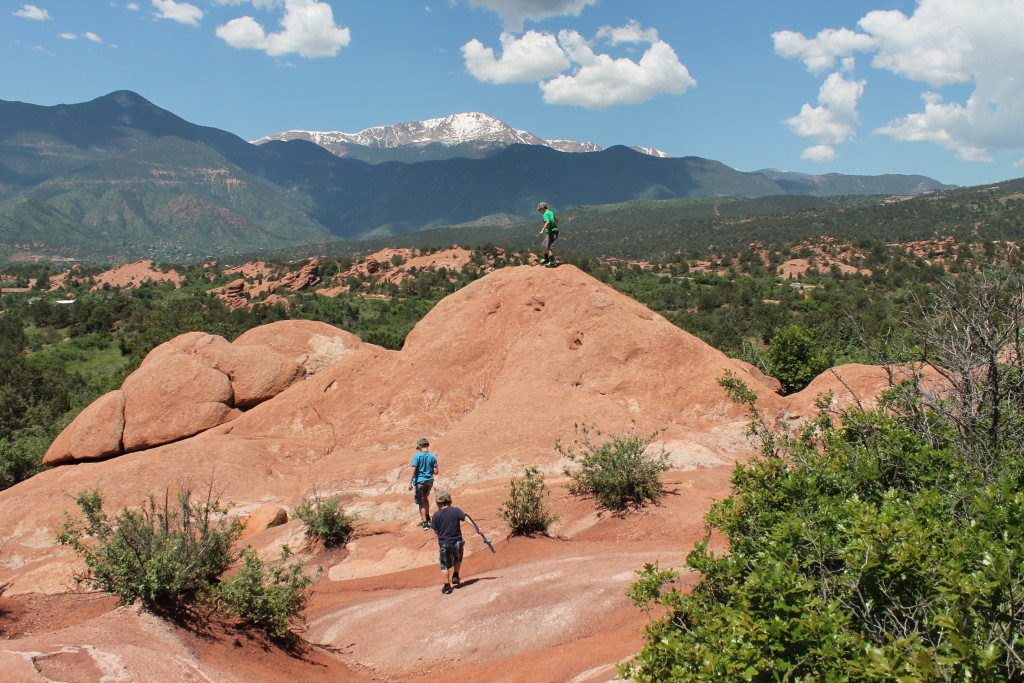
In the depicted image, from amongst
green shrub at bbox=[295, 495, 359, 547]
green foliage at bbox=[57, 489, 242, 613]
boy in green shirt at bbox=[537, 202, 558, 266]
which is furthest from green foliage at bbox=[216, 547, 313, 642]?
boy in green shirt at bbox=[537, 202, 558, 266]

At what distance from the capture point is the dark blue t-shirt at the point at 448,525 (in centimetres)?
845

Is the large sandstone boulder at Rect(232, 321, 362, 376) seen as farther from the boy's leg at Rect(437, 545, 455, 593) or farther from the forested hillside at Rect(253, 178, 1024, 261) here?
the forested hillside at Rect(253, 178, 1024, 261)

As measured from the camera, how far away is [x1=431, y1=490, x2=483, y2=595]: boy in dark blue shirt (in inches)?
333

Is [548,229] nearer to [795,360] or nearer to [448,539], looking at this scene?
[448,539]

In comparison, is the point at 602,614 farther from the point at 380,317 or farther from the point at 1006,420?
the point at 380,317

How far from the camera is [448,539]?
849 centimetres

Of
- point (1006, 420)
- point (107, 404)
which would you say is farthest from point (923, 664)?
point (107, 404)

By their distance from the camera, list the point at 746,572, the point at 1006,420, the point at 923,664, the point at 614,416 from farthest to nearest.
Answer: the point at 614,416, the point at 1006,420, the point at 746,572, the point at 923,664

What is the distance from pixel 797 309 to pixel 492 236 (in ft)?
308

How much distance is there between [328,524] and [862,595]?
8.54 metres

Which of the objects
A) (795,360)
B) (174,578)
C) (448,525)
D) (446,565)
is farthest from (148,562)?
(795,360)

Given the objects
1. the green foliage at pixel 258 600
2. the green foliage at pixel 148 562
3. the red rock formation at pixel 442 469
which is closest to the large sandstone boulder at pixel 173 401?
the red rock formation at pixel 442 469

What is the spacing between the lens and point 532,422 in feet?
46.1

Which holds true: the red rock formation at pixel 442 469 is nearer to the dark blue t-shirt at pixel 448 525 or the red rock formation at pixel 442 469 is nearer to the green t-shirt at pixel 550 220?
the dark blue t-shirt at pixel 448 525
